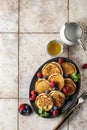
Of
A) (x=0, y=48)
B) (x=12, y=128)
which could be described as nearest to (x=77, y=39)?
(x=0, y=48)

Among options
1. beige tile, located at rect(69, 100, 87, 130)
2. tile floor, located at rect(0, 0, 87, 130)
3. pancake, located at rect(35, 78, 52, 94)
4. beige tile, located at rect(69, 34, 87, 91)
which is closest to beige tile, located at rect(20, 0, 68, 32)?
tile floor, located at rect(0, 0, 87, 130)

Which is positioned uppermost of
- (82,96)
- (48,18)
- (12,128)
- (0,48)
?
(48,18)

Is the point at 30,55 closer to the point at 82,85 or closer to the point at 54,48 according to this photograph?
the point at 54,48

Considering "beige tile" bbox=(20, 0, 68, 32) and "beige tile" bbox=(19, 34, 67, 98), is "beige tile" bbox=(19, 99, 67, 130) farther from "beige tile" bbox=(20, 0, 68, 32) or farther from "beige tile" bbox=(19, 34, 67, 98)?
"beige tile" bbox=(20, 0, 68, 32)

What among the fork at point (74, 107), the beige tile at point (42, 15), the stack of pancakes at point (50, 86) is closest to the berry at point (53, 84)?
the stack of pancakes at point (50, 86)

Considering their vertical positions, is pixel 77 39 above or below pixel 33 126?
above

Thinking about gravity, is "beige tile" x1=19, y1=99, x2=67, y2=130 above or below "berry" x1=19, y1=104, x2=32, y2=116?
below

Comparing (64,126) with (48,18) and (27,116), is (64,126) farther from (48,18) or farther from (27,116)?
(48,18)
